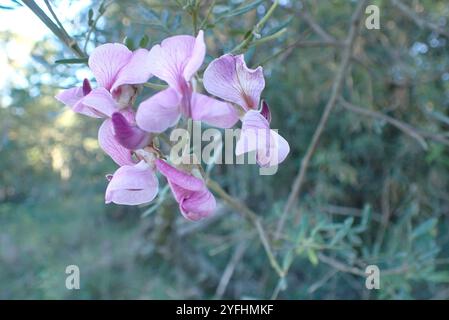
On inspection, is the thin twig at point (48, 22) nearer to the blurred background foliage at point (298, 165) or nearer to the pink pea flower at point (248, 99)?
the pink pea flower at point (248, 99)

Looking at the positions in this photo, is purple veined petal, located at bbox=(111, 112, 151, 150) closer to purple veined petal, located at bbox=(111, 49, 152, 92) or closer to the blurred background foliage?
purple veined petal, located at bbox=(111, 49, 152, 92)

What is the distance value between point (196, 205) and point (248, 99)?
0.11 metres

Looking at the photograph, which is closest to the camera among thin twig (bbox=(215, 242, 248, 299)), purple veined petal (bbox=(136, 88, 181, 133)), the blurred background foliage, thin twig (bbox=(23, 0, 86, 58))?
purple veined petal (bbox=(136, 88, 181, 133))

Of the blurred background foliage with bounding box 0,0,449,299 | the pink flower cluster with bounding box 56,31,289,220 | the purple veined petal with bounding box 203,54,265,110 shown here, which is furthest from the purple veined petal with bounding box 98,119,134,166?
the blurred background foliage with bounding box 0,0,449,299

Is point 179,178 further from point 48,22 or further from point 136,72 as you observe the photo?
point 48,22

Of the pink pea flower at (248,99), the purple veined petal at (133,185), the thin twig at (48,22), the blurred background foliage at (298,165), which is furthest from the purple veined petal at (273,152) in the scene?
the blurred background foliage at (298,165)

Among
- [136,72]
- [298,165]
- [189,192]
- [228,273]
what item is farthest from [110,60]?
[298,165]

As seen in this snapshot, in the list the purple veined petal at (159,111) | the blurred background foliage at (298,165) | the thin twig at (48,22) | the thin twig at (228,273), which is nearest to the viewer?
the purple veined petal at (159,111)

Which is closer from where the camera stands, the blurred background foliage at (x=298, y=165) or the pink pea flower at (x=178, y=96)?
the pink pea flower at (x=178, y=96)

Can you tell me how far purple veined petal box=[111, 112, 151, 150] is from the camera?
1.34 feet

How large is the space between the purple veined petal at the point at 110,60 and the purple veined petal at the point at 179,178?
94 millimetres

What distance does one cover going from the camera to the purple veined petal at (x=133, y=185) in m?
Answer: 0.44
